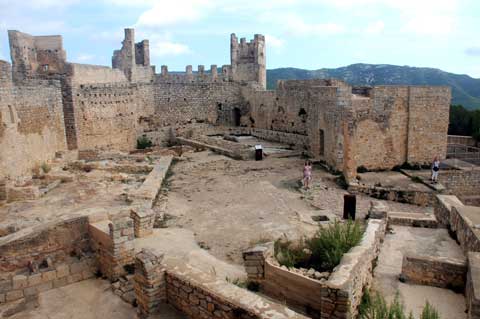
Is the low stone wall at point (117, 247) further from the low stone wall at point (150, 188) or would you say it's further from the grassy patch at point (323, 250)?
the grassy patch at point (323, 250)

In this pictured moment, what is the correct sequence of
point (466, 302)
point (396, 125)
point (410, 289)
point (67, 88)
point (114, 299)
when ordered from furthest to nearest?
point (67, 88) → point (396, 125) → point (114, 299) → point (410, 289) → point (466, 302)

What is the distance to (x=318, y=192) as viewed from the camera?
11.9 metres

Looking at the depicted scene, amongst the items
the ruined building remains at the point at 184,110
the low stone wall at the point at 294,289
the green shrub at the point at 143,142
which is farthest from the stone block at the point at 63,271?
the green shrub at the point at 143,142

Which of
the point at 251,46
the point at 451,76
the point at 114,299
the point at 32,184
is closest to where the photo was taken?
the point at 114,299

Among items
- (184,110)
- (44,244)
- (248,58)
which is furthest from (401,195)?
(248,58)

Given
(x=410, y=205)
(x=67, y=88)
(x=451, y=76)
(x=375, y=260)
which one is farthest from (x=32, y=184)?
(x=451, y=76)

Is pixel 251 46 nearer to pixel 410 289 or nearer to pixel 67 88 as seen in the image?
→ pixel 67 88

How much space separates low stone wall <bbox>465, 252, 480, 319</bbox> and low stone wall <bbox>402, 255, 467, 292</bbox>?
0.24 m

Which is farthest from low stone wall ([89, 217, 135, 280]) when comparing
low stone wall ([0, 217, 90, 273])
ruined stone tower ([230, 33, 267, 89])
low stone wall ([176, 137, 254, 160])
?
ruined stone tower ([230, 33, 267, 89])

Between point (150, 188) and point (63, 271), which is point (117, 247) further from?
point (150, 188)

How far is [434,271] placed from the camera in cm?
639

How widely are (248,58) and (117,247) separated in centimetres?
2126

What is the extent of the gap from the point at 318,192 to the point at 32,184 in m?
8.18

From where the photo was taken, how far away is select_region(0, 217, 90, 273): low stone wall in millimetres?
7536
